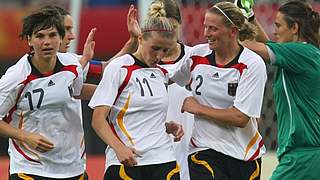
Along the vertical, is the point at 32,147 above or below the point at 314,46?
below

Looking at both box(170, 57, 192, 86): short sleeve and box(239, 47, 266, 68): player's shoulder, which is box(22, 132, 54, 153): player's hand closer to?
box(170, 57, 192, 86): short sleeve

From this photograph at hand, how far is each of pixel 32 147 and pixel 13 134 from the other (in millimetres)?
152

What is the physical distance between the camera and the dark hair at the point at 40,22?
23.4 ft

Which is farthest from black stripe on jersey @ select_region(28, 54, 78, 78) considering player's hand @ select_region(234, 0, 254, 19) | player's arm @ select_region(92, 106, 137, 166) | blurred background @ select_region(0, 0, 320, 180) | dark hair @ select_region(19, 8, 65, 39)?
blurred background @ select_region(0, 0, 320, 180)

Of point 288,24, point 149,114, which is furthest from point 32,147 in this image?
point 288,24

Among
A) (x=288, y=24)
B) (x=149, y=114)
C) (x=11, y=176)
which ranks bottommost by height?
(x=11, y=176)

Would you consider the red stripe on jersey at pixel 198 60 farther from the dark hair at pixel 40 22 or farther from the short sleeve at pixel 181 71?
the dark hair at pixel 40 22

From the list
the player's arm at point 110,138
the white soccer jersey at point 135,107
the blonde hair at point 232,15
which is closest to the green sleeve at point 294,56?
the blonde hair at point 232,15

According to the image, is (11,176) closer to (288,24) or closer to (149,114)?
(149,114)

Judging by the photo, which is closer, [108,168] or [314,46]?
[108,168]

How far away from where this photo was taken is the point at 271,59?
7.52m

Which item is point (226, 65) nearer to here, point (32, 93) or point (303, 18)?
point (303, 18)

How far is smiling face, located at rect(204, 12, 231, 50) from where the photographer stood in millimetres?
7285

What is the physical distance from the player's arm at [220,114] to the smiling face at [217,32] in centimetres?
39
